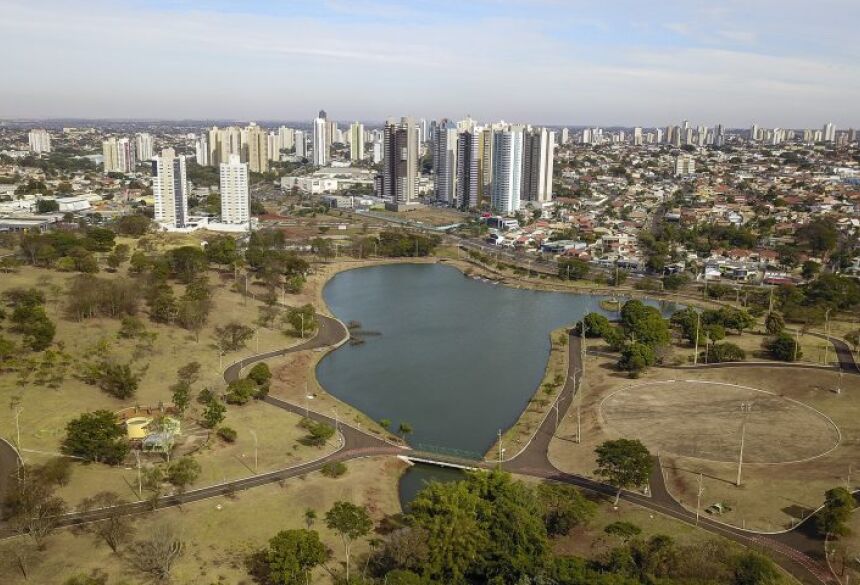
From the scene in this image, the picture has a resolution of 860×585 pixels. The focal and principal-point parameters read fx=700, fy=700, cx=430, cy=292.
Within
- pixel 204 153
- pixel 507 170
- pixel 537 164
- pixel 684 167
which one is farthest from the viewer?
pixel 204 153

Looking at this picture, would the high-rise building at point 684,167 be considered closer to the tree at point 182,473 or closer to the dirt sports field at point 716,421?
the dirt sports field at point 716,421

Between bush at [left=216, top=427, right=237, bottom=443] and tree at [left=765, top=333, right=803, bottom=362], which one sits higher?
tree at [left=765, top=333, right=803, bottom=362]

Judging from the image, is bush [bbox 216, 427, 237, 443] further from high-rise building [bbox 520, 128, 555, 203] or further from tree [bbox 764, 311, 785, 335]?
high-rise building [bbox 520, 128, 555, 203]

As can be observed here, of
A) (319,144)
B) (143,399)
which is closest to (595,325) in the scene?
(143,399)

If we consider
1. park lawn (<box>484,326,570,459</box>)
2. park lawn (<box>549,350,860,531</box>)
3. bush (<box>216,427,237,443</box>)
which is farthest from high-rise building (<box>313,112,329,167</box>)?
bush (<box>216,427,237,443</box>)

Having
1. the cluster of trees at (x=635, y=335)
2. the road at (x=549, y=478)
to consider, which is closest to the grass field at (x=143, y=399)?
the road at (x=549, y=478)

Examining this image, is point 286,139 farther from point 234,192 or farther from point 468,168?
point 234,192
